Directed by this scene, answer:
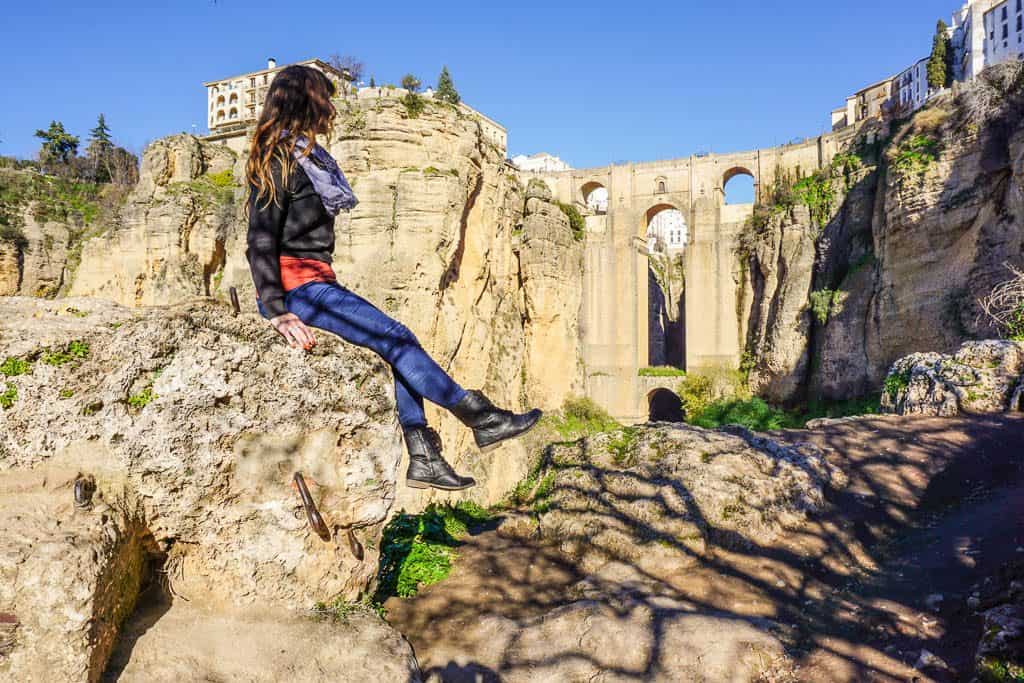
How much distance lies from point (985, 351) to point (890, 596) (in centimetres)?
636

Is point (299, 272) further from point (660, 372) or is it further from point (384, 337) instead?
point (660, 372)

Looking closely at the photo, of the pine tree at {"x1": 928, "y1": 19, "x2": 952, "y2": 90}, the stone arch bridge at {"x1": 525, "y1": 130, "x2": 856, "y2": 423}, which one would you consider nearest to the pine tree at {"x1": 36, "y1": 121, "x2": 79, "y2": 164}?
the stone arch bridge at {"x1": 525, "y1": 130, "x2": 856, "y2": 423}

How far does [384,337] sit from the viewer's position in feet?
10.1

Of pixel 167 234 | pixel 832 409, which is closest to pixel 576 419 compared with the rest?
pixel 167 234

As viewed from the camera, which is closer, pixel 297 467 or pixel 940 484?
pixel 297 467

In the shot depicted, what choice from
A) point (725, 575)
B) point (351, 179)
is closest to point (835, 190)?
point (351, 179)

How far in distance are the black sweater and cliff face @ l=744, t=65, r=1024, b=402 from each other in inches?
748

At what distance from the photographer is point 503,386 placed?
14844 millimetres

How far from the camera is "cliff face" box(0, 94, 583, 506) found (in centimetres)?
1100

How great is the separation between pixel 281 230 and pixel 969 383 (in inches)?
337

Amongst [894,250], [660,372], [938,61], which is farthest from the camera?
[938,61]

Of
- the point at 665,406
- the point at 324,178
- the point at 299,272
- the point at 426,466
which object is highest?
the point at 324,178

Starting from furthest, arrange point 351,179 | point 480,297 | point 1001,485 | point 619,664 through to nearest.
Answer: point 480,297 < point 351,179 < point 1001,485 < point 619,664

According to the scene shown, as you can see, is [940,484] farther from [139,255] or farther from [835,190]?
[835,190]
